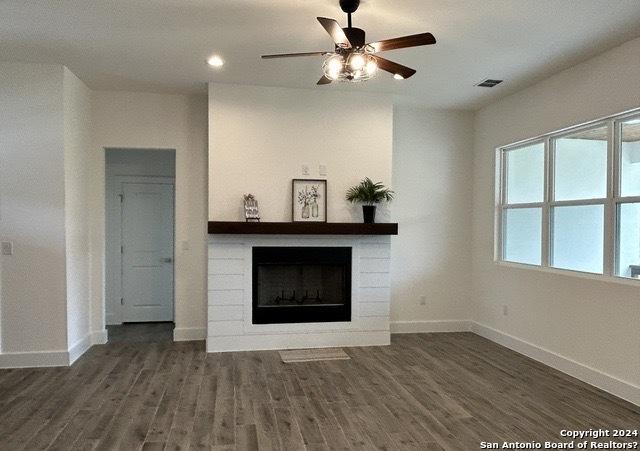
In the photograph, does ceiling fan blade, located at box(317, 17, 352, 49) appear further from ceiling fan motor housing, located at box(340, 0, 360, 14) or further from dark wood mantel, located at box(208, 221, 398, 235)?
dark wood mantel, located at box(208, 221, 398, 235)

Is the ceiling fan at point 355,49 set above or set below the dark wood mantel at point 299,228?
above

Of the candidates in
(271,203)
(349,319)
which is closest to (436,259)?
(349,319)

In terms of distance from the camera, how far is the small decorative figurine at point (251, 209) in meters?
4.70

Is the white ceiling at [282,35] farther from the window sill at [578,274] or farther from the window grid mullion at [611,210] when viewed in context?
the window sill at [578,274]

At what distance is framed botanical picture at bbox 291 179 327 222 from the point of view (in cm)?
487

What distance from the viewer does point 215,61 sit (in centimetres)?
400

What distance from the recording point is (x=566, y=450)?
2.69 m

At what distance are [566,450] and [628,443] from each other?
0.44 meters

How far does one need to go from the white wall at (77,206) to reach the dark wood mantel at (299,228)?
1371mm

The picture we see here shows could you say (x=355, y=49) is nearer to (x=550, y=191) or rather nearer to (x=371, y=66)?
(x=371, y=66)

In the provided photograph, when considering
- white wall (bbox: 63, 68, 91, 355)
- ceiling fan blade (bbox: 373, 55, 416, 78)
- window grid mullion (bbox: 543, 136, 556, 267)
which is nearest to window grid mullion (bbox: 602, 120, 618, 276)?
window grid mullion (bbox: 543, 136, 556, 267)

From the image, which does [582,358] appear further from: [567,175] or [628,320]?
[567,175]

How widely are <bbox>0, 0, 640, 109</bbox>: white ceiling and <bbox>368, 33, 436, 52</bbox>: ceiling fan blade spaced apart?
0.34 m

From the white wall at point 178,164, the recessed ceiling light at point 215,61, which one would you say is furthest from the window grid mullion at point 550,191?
the white wall at point 178,164
